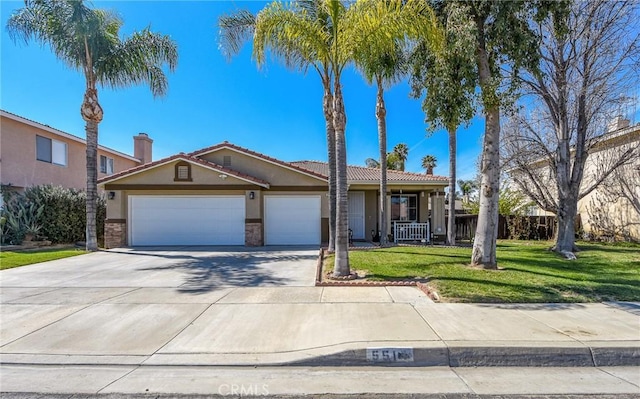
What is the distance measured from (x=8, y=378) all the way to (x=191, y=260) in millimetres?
7258

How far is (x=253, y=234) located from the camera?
15.0 meters

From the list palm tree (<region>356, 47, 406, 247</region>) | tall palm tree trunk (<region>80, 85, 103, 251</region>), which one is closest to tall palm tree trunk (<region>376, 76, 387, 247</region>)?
palm tree (<region>356, 47, 406, 247</region>)

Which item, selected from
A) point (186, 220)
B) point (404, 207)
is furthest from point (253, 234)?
point (404, 207)

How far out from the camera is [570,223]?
12664 millimetres

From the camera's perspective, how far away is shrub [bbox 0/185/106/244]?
14211mm

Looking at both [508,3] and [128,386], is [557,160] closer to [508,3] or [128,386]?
[508,3]

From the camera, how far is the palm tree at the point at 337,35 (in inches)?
301

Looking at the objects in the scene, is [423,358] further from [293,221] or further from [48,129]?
[48,129]

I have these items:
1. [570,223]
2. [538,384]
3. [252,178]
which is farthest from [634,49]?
[252,178]

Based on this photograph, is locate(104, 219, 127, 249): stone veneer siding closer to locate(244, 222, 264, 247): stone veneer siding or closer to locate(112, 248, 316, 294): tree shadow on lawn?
locate(112, 248, 316, 294): tree shadow on lawn

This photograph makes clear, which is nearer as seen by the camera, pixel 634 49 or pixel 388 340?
pixel 388 340

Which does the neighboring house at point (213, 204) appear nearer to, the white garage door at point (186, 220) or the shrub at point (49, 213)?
the white garage door at point (186, 220)

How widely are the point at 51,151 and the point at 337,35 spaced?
18819 mm

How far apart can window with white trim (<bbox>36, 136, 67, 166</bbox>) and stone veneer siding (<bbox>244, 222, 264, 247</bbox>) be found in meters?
12.5
